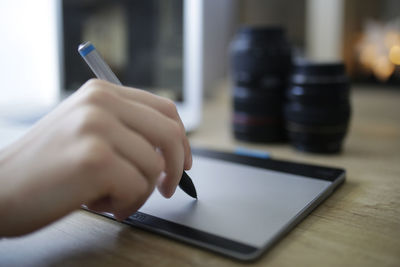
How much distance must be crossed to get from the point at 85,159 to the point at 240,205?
145 mm

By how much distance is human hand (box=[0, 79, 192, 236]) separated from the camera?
23 centimetres

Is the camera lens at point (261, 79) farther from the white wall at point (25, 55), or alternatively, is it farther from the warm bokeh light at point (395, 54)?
the white wall at point (25, 55)

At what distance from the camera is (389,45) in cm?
87

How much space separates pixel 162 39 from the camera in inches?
27.1

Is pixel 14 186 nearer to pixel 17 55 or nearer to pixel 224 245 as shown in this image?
pixel 224 245

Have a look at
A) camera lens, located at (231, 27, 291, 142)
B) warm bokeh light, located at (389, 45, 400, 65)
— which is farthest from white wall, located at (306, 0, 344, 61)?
camera lens, located at (231, 27, 291, 142)

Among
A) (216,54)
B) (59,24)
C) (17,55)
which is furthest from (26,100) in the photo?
(216,54)

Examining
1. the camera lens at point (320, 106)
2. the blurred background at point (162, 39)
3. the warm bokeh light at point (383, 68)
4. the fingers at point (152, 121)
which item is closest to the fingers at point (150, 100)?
the fingers at point (152, 121)

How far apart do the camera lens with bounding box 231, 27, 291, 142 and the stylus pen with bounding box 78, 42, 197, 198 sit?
30cm

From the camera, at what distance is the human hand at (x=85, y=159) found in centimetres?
23

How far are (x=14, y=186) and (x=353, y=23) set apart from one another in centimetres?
91

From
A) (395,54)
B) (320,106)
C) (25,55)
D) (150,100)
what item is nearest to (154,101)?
(150,100)

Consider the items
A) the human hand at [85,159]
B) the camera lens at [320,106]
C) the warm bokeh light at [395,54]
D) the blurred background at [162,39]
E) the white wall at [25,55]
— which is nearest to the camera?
the human hand at [85,159]

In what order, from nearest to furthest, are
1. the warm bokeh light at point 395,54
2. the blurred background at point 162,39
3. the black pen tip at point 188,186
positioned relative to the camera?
1. the black pen tip at point 188,186
2. the blurred background at point 162,39
3. the warm bokeh light at point 395,54
